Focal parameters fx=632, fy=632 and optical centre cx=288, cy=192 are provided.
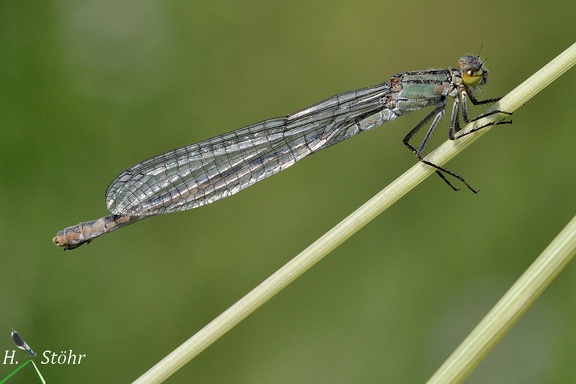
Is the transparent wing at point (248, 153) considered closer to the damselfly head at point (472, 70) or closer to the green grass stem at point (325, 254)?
the damselfly head at point (472, 70)

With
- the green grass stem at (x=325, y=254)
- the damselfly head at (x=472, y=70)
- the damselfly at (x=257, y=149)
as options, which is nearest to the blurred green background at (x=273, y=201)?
the damselfly at (x=257, y=149)

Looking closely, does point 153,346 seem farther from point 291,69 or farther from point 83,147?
point 291,69

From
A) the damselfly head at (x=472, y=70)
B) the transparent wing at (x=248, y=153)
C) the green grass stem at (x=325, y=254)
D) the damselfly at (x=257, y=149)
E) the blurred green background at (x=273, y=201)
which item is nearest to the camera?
the green grass stem at (x=325, y=254)

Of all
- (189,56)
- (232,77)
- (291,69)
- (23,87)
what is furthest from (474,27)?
(23,87)

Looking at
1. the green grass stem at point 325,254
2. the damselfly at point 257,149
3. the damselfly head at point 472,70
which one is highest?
the damselfly at point 257,149

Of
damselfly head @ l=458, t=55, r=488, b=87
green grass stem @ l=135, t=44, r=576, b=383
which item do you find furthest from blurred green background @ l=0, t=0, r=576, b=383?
green grass stem @ l=135, t=44, r=576, b=383

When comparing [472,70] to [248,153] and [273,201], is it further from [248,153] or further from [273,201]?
[273,201]
